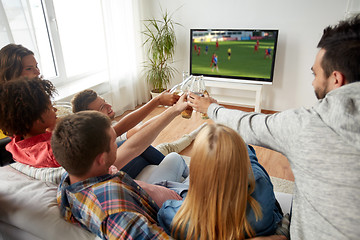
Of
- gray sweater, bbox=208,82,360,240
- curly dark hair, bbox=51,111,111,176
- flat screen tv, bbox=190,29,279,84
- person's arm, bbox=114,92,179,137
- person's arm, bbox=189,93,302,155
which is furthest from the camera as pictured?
flat screen tv, bbox=190,29,279,84

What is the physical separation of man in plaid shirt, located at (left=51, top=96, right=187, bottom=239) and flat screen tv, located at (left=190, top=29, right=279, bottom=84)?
3.09 metres

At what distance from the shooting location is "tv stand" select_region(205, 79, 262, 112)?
368 centimetres

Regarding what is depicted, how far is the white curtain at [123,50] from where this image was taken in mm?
3414

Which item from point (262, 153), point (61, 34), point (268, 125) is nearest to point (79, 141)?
point (268, 125)

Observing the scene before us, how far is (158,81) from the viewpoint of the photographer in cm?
402

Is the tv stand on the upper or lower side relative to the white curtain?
lower

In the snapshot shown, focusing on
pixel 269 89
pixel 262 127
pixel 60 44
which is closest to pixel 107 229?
pixel 262 127

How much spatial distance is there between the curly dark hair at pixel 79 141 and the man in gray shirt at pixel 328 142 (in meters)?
0.56

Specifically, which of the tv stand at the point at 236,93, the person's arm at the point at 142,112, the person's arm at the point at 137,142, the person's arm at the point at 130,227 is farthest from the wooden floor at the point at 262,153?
the person's arm at the point at 130,227

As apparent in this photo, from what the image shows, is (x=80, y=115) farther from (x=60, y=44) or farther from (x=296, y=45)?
(x=296, y=45)

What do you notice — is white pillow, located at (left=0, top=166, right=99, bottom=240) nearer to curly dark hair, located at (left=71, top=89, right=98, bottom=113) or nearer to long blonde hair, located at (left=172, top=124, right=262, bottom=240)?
long blonde hair, located at (left=172, top=124, right=262, bottom=240)

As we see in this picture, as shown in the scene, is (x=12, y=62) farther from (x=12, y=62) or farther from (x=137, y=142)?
(x=137, y=142)

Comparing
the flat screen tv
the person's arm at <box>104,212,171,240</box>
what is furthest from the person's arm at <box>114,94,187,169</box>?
the flat screen tv

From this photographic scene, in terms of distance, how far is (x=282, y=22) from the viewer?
355 centimetres
